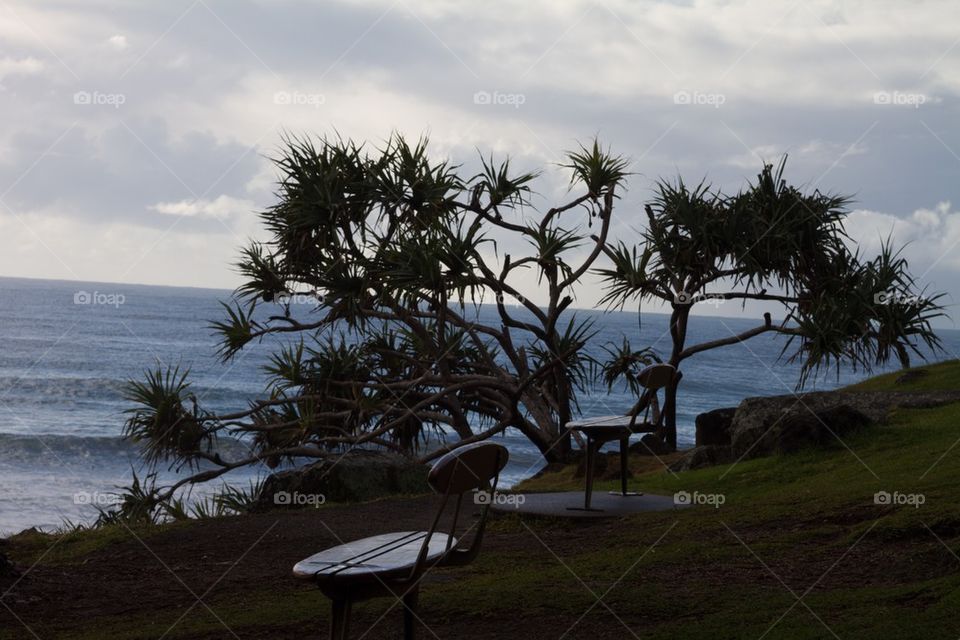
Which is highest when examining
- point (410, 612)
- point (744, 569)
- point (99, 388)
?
point (99, 388)

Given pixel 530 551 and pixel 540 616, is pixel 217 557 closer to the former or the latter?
pixel 530 551

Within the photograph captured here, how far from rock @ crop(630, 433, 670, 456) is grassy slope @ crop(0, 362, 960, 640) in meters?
4.65

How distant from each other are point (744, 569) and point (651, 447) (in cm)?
791

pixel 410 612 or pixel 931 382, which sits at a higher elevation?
pixel 931 382

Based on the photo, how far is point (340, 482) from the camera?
10508 mm

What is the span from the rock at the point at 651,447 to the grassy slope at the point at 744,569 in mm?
4653

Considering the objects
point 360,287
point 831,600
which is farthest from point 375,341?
point 831,600

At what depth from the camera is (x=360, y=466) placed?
10.8 m

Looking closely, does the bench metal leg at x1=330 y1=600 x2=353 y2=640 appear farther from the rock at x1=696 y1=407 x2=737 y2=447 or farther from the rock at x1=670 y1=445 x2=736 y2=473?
the rock at x1=696 y1=407 x2=737 y2=447

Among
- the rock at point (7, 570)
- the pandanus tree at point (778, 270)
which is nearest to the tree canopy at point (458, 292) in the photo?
the pandanus tree at point (778, 270)

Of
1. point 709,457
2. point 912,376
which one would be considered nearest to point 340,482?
point 709,457

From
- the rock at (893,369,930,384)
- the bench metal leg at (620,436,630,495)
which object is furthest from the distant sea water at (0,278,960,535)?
the bench metal leg at (620,436,630,495)

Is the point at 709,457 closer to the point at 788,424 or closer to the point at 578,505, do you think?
the point at 788,424

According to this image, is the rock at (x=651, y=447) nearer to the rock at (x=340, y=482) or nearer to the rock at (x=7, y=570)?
the rock at (x=340, y=482)
